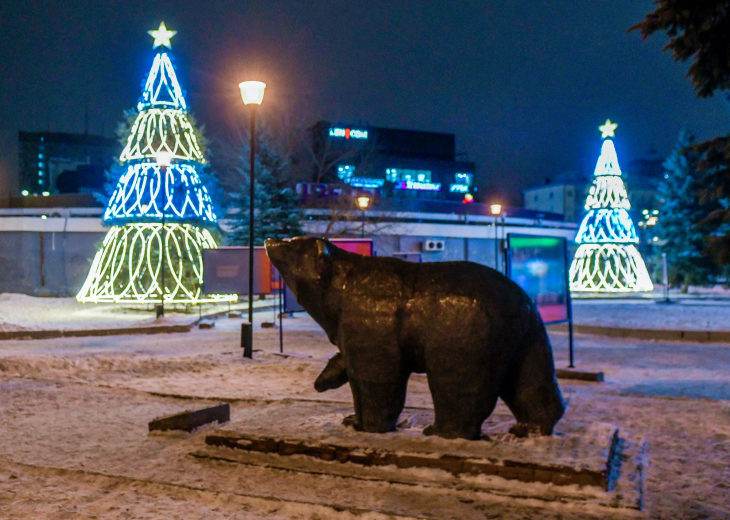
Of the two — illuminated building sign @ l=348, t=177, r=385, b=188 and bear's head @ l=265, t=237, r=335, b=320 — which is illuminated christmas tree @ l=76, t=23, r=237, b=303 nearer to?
bear's head @ l=265, t=237, r=335, b=320

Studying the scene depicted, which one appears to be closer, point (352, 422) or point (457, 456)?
point (457, 456)

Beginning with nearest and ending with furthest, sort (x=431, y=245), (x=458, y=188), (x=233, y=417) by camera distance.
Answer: (x=233, y=417) → (x=431, y=245) → (x=458, y=188)

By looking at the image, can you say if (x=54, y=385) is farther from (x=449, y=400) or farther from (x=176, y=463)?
(x=449, y=400)

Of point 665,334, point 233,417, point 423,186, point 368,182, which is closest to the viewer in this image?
point 233,417

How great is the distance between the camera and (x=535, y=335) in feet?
19.0

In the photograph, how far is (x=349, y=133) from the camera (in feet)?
251

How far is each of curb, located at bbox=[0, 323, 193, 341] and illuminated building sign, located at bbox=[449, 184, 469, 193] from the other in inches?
2586

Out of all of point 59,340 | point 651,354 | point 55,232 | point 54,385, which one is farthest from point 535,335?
A: point 55,232

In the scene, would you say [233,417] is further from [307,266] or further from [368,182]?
[368,182]

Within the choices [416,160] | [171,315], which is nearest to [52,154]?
[416,160]

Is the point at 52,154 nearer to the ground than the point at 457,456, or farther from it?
farther from it

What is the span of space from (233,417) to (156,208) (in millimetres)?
17294

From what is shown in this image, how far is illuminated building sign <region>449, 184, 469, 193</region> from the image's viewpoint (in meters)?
82.0

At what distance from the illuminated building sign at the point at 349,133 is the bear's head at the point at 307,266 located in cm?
6992
